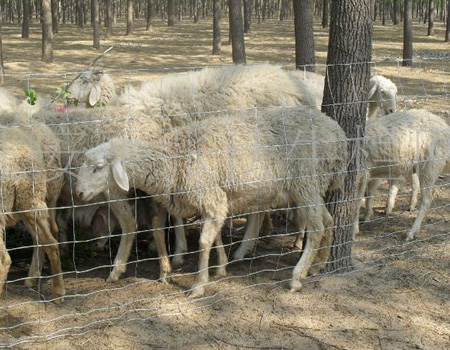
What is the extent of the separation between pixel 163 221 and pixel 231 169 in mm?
904

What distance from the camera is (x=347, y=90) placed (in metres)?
4.87

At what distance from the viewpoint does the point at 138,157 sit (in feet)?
15.5

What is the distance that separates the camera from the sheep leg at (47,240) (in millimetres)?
4543

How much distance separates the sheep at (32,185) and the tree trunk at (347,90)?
2.18 m

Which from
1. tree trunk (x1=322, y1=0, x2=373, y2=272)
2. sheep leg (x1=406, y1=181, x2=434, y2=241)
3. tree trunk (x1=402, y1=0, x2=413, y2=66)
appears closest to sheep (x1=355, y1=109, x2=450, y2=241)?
sheep leg (x1=406, y1=181, x2=434, y2=241)

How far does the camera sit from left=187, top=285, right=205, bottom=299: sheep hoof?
4637 mm

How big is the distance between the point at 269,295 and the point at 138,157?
4.72 feet

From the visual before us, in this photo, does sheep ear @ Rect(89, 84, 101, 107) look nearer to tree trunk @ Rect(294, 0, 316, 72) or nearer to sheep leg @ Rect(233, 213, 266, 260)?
sheep leg @ Rect(233, 213, 266, 260)

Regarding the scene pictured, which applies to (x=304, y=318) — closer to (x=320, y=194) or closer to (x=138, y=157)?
(x=320, y=194)

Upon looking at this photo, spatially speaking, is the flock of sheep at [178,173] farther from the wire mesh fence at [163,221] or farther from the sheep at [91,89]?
the sheep at [91,89]

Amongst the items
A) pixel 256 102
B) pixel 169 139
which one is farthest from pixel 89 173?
pixel 256 102

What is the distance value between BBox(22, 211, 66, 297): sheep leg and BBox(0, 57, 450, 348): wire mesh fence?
23 mm

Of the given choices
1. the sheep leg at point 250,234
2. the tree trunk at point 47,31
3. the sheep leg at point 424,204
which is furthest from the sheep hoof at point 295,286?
the tree trunk at point 47,31

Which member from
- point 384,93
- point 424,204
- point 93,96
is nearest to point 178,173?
point 93,96
